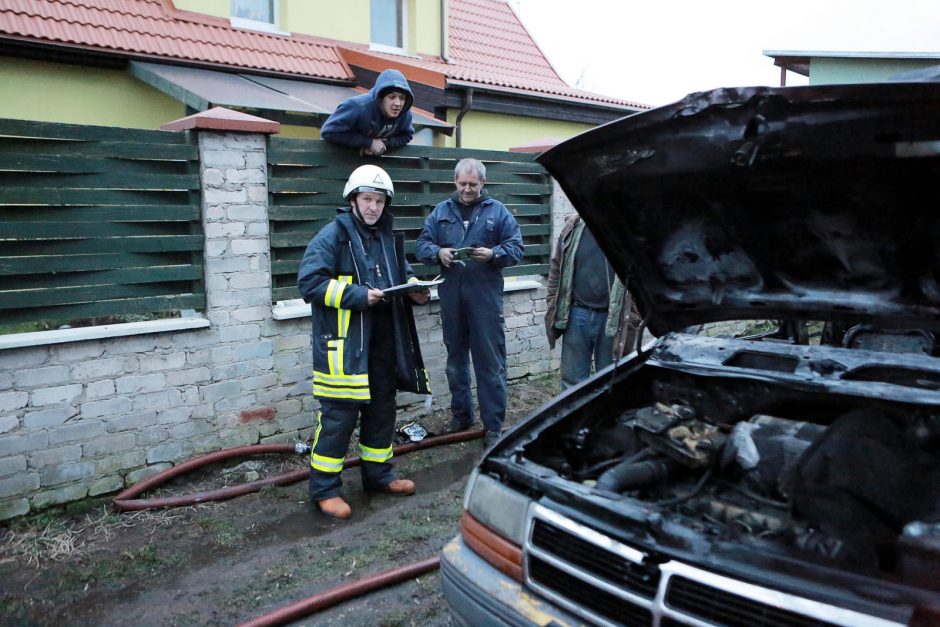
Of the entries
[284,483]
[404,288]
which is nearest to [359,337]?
[404,288]

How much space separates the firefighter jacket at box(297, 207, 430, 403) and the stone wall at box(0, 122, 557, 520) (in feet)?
2.92

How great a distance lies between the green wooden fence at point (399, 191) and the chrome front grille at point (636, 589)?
3363 mm

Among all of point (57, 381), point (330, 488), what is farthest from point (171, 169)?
point (330, 488)

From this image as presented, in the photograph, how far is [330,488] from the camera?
4.25 m

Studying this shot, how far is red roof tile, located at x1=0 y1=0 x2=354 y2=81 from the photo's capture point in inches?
295

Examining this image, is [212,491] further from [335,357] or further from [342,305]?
[342,305]

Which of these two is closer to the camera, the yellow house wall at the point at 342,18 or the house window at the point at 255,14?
the yellow house wall at the point at 342,18

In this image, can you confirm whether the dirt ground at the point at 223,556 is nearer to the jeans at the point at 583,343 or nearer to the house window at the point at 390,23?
the jeans at the point at 583,343

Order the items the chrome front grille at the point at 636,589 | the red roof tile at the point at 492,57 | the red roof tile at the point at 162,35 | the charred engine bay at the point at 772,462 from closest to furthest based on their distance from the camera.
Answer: the chrome front grille at the point at 636,589
the charred engine bay at the point at 772,462
the red roof tile at the point at 162,35
the red roof tile at the point at 492,57

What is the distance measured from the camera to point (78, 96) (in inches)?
314

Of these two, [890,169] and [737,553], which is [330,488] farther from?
[890,169]

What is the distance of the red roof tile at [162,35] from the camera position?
295 inches

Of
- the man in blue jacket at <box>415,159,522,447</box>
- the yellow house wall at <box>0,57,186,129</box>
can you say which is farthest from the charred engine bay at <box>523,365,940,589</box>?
the yellow house wall at <box>0,57,186,129</box>

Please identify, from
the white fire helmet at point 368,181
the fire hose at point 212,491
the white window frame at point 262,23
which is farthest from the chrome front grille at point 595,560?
the white window frame at point 262,23
